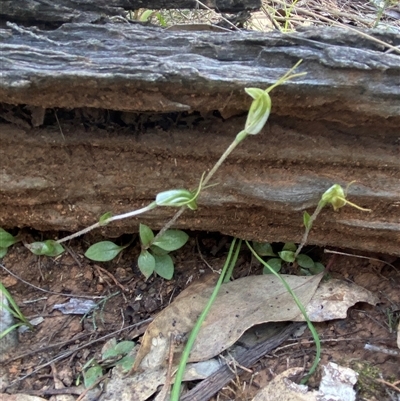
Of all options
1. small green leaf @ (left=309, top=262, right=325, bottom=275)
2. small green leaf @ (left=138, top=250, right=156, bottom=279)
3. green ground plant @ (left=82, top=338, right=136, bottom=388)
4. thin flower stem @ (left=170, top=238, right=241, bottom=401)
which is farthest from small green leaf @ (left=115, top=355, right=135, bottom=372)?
small green leaf @ (left=309, top=262, right=325, bottom=275)

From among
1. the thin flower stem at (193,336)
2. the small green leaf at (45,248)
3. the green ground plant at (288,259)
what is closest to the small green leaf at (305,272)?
the green ground plant at (288,259)

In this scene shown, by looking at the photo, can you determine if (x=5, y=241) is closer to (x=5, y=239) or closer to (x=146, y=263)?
(x=5, y=239)

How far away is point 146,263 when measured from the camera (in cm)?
148

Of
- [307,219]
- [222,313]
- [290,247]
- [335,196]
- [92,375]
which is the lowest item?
[92,375]

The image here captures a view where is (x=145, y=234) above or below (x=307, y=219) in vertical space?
below

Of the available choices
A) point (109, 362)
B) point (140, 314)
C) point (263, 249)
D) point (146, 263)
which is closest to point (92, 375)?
point (109, 362)

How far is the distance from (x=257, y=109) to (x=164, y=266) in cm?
63

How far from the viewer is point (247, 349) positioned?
1.36m

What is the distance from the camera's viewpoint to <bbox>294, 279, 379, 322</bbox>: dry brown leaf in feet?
4.59

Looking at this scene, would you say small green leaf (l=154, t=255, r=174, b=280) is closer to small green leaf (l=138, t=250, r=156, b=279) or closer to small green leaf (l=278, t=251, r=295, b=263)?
small green leaf (l=138, t=250, r=156, b=279)

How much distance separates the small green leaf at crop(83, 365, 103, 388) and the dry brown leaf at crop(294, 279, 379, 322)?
0.55 meters

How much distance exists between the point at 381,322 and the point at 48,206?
999 mm

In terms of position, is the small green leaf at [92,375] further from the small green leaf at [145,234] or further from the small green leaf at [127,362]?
the small green leaf at [145,234]

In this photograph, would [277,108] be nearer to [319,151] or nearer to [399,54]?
[319,151]
